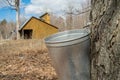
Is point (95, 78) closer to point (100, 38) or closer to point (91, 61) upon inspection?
point (91, 61)

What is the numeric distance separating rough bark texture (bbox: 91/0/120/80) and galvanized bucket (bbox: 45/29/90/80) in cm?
7

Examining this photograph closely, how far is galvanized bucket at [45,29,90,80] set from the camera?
2150mm

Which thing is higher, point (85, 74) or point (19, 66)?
point (85, 74)

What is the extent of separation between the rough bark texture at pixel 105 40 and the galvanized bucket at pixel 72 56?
0.23 ft

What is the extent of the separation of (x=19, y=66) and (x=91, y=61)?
3.36 meters

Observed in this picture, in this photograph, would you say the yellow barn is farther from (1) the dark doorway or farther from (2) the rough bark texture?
(2) the rough bark texture

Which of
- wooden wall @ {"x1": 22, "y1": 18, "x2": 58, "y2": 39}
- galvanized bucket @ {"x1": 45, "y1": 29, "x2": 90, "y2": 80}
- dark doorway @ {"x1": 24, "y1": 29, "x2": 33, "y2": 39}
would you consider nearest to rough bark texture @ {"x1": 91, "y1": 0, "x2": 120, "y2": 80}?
galvanized bucket @ {"x1": 45, "y1": 29, "x2": 90, "y2": 80}

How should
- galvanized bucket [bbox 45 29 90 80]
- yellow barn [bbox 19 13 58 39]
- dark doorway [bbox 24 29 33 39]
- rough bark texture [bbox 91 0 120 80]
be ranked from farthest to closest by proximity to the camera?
dark doorway [bbox 24 29 33 39], yellow barn [bbox 19 13 58 39], galvanized bucket [bbox 45 29 90 80], rough bark texture [bbox 91 0 120 80]

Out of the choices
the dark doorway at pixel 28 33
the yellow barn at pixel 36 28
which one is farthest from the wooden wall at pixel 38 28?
the dark doorway at pixel 28 33

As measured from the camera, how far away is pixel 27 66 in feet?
17.4

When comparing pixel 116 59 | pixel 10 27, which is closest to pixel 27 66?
pixel 116 59

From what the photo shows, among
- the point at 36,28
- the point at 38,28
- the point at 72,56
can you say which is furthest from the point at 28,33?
the point at 72,56

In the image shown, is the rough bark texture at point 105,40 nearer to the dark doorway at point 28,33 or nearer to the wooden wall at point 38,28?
the wooden wall at point 38,28

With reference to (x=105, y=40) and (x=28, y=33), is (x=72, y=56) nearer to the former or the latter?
(x=105, y=40)
